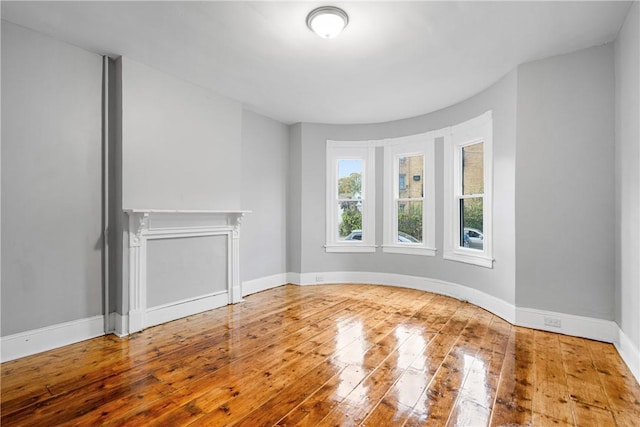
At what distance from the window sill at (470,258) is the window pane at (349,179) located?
1.85m

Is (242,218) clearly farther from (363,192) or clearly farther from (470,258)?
(470,258)

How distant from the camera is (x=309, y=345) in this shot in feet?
9.87

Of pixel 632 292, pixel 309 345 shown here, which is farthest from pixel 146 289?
pixel 632 292

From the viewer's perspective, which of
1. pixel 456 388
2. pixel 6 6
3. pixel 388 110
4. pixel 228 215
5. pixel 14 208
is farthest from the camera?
pixel 388 110

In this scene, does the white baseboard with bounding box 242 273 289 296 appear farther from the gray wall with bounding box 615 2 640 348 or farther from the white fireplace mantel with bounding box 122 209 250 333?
the gray wall with bounding box 615 2 640 348

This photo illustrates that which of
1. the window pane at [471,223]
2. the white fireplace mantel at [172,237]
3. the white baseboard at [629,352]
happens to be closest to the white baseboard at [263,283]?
the white fireplace mantel at [172,237]

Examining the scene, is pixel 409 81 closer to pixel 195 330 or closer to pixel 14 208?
pixel 195 330

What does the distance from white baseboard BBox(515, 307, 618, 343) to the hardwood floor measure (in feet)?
0.40

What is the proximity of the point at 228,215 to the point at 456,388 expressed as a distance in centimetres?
330

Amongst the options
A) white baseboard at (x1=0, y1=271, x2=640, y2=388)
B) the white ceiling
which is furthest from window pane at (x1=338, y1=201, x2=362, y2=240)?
the white ceiling

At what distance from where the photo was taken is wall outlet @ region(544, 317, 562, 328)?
3.30 metres

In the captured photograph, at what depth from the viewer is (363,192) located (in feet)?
18.9

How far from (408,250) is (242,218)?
277 cm

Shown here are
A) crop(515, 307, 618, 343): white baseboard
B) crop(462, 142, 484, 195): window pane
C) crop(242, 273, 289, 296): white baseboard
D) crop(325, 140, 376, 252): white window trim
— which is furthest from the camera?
crop(325, 140, 376, 252): white window trim
